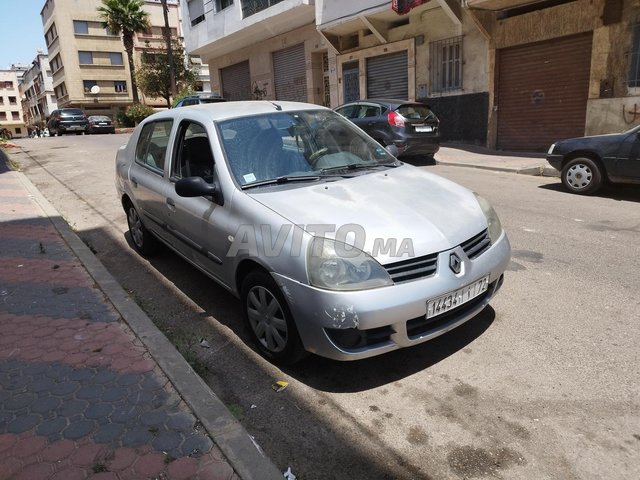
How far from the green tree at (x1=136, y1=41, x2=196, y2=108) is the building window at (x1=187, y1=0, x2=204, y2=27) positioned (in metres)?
10.2

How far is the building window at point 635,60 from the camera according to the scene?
10.6 m

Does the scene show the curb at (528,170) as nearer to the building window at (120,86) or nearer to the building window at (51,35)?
the building window at (120,86)

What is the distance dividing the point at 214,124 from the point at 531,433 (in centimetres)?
297

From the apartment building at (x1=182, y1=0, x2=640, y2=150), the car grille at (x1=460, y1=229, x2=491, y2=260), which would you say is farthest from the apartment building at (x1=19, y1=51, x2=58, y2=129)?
the car grille at (x1=460, y1=229, x2=491, y2=260)

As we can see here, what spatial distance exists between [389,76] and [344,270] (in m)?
16.0

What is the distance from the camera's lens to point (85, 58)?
1957 inches

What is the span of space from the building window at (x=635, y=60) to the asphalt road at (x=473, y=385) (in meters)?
7.86

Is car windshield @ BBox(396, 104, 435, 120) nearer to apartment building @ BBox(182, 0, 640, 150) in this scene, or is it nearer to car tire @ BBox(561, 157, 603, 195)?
apartment building @ BBox(182, 0, 640, 150)

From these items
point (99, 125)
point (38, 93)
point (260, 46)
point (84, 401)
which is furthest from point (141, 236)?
point (38, 93)

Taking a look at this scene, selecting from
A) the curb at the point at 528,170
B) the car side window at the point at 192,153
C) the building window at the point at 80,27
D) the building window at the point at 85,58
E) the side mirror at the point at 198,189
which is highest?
the building window at the point at 80,27

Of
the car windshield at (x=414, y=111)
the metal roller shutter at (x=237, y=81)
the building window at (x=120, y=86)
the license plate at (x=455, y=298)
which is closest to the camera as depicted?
the license plate at (x=455, y=298)

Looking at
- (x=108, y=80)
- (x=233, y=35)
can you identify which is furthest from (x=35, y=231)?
(x=108, y=80)

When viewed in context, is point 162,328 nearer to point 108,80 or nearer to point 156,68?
Result: point 156,68

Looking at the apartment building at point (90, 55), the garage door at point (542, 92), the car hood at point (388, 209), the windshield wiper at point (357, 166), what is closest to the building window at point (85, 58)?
the apartment building at point (90, 55)
